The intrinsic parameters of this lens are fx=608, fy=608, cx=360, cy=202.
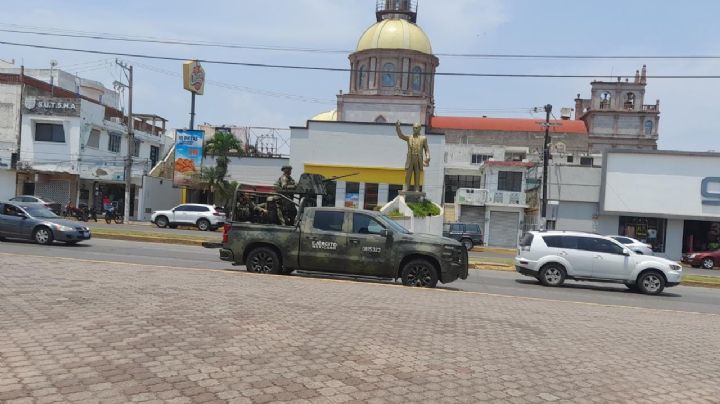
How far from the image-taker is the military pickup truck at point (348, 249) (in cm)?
1238

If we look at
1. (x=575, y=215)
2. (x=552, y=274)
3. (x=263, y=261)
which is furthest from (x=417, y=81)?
(x=263, y=261)

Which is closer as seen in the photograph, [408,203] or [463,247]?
[463,247]

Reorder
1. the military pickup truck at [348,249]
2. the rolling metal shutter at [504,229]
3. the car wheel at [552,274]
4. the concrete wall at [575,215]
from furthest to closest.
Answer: the rolling metal shutter at [504,229] < the concrete wall at [575,215] < the car wheel at [552,274] < the military pickup truck at [348,249]

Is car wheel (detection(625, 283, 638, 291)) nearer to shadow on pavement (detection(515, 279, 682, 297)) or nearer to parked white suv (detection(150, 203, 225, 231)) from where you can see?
shadow on pavement (detection(515, 279, 682, 297))

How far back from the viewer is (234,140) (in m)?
51.8

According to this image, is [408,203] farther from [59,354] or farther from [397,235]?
[59,354]

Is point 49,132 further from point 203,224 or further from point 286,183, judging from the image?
point 286,183

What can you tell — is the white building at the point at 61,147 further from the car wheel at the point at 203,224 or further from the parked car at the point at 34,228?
the parked car at the point at 34,228

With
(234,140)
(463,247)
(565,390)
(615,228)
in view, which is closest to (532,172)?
(615,228)

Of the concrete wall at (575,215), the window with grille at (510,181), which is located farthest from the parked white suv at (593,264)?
the window with grille at (510,181)

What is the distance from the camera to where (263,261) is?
1325cm

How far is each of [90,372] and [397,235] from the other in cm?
825

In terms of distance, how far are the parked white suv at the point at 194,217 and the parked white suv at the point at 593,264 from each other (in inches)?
879

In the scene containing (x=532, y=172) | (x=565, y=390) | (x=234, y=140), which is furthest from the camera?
(x=234, y=140)
